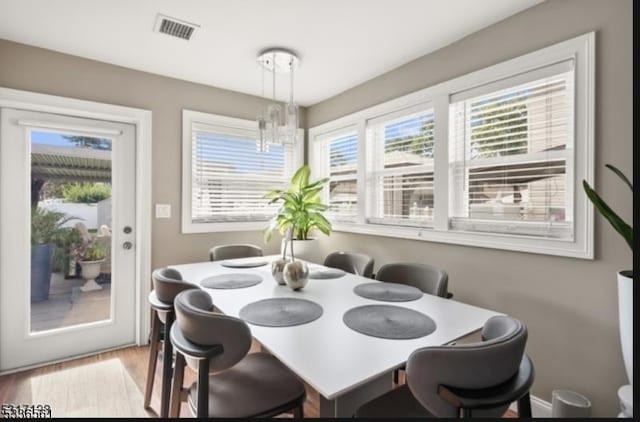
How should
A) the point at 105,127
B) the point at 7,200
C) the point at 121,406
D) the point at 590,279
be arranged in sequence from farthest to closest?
the point at 105,127 < the point at 7,200 < the point at 121,406 < the point at 590,279

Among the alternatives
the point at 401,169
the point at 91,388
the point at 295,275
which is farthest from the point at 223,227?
the point at 401,169

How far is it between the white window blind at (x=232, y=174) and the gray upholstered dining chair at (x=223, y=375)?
1.97 metres

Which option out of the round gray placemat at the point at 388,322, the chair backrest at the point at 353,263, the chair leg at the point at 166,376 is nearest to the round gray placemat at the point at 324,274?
the chair backrest at the point at 353,263

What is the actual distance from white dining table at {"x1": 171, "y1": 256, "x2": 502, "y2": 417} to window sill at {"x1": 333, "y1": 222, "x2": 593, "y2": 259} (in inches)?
26.0

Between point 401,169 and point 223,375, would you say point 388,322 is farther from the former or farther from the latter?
point 401,169

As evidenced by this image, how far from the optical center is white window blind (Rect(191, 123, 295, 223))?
3.21 meters

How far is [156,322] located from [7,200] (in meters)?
1.58

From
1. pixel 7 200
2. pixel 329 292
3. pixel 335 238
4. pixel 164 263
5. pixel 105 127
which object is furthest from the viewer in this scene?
pixel 335 238

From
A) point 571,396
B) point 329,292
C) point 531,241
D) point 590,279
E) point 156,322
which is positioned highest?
point 531,241

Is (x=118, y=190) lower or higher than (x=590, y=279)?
higher

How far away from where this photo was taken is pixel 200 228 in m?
3.16

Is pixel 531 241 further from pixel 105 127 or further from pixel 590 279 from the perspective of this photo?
pixel 105 127

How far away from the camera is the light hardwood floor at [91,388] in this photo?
6.43ft

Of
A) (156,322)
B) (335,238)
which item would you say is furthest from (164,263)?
(335,238)
